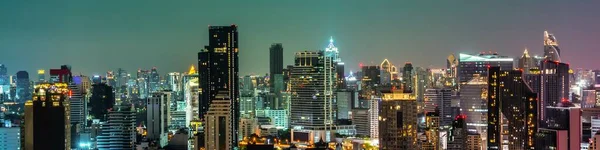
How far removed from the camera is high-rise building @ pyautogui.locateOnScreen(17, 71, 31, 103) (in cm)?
1176

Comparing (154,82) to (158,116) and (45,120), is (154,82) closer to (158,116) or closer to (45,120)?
(158,116)

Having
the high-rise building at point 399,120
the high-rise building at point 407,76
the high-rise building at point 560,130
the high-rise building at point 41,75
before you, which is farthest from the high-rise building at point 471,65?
the high-rise building at point 41,75

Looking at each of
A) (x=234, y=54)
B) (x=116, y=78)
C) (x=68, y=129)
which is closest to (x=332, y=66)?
(x=234, y=54)

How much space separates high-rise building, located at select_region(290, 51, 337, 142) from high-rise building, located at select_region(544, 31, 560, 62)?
5.51 m

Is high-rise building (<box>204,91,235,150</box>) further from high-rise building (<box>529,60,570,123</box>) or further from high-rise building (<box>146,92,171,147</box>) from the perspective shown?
high-rise building (<box>529,60,570,123</box>)

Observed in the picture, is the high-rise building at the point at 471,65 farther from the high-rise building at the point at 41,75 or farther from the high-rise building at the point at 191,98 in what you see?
the high-rise building at the point at 41,75

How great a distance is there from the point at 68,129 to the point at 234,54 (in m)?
6.27

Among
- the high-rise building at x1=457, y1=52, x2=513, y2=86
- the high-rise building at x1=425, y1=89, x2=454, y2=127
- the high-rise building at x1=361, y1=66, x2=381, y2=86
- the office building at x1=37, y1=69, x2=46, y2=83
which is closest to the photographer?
the office building at x1=37, y1=69, x2=46, y2=83

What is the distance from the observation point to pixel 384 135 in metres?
12.1

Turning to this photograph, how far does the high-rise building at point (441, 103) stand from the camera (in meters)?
15.1

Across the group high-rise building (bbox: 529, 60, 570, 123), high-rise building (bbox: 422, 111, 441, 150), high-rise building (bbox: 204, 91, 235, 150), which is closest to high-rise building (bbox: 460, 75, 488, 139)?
high-rise building (bbox: 422, 111, 441, 150)

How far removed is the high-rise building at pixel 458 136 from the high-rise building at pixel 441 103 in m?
0.72

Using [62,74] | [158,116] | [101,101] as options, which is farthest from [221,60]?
[62,74]

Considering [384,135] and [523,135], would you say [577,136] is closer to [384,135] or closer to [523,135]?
[523,135]
